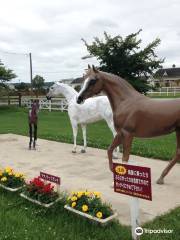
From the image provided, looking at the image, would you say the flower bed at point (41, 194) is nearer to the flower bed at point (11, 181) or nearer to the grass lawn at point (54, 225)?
the grass lawn at point (54, 225)

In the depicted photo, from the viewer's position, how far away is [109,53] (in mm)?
16375

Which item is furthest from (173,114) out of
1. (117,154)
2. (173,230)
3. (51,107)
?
(51,107)

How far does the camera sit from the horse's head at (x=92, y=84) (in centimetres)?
568

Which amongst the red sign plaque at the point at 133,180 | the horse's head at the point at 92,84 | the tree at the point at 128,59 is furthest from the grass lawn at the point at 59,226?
the tree at the point at 128,59

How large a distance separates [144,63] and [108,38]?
2.16 m

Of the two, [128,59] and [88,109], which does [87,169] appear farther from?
[128,59]

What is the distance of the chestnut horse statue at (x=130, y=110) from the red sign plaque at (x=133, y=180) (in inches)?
64.0

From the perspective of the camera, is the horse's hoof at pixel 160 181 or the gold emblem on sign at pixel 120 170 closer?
the gold emblem on sign at pixel 120 170

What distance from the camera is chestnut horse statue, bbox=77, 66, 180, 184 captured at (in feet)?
18.3

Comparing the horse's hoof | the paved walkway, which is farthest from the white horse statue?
the horse's hoof

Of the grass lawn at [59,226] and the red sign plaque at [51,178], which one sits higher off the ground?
the red sign plaque at [51,178]

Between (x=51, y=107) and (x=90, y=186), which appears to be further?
(x=51, y=107)

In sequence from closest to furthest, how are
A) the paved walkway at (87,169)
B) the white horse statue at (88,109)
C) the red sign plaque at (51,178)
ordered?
the red sign plaque at (51,178) < the paved walkway at (87,169) < the white horse statue at (88,109)

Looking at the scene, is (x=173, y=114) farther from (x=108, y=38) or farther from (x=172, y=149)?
(x=108, y=38)
